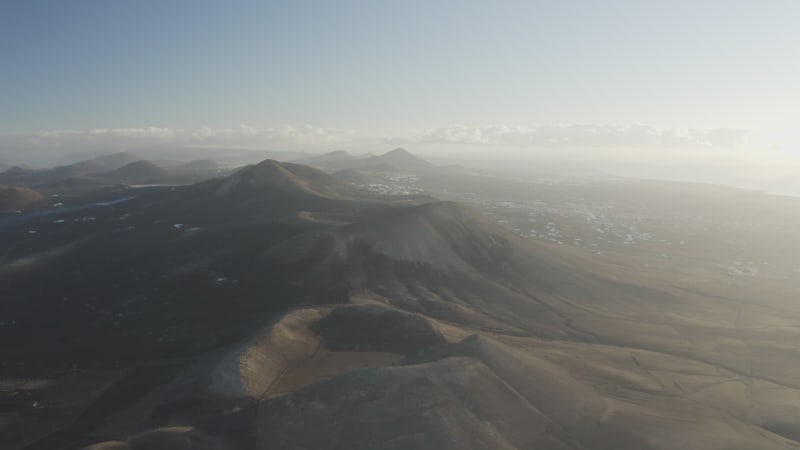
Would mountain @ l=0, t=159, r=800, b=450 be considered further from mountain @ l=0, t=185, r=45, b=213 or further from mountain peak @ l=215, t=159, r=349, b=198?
mountain @ l=0, t=185, r=45, b=213

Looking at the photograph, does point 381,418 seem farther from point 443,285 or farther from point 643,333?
point 643,333

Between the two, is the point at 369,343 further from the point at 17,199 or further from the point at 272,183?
the point at 17,199

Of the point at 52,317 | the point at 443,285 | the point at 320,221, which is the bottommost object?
the point at 52,317

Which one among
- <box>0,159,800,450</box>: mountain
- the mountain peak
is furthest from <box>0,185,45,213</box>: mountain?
the mountain peak

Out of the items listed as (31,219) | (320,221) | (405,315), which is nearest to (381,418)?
(405,315)

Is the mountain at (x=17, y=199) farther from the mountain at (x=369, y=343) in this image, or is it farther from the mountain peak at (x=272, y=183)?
the mountain peak at (x=272, y=183)

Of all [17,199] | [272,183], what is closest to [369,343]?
[272,183]
